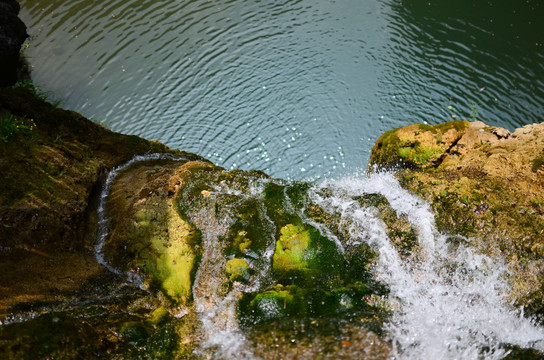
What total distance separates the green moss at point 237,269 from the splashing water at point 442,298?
57.1 inches

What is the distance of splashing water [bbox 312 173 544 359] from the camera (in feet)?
11.9

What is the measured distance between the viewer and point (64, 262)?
14.5 ft

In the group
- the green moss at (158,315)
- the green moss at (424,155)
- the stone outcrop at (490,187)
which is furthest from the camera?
the green moss at (424,155)

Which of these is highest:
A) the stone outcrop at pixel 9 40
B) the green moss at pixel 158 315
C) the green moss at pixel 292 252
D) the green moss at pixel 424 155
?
the stone outcrop at pixel 9 40

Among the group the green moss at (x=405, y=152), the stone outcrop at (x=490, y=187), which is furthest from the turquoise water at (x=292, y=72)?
the stone outcrop at (x=490, y=187)

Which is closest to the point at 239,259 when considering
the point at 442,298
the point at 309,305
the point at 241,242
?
the point at 241,242

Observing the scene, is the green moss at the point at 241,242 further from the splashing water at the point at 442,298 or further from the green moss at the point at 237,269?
the splashing water at the point at 442,298

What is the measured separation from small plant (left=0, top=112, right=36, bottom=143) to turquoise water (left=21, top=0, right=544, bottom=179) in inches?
149

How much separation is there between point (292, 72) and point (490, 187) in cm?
639

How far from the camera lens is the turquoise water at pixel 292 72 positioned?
854 cm

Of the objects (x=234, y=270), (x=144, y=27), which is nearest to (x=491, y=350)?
(x=234, y=270)

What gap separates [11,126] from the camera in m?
4.93

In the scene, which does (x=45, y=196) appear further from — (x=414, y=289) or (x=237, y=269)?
(x=414, y=289)

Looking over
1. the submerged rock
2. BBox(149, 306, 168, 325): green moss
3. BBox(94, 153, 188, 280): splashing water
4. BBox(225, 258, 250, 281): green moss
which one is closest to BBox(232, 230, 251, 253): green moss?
the submerged rock
